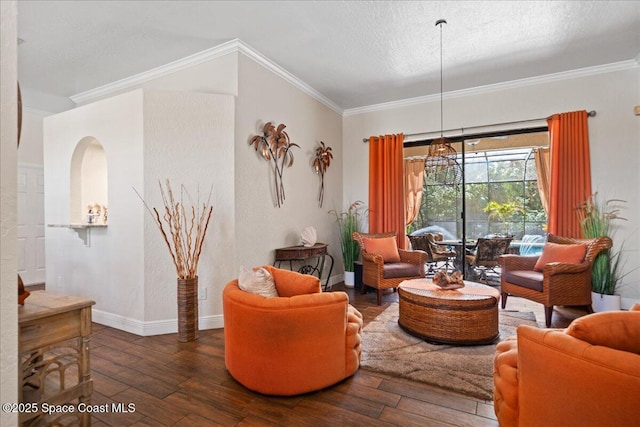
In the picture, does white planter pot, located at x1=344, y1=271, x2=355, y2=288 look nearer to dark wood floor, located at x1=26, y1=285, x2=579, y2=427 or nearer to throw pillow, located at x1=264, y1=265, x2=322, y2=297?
dark wood floor, located at x1=26, y1=285, x2=579, y2=427

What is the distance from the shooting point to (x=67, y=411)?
164 cm

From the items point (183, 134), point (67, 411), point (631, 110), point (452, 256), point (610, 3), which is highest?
point (610, 3)

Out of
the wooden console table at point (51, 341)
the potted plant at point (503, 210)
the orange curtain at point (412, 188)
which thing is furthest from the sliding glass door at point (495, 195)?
the wooden console table at point (51, 341)

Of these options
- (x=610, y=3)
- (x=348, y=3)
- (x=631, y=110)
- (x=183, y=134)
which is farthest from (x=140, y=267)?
(x=631, y=110)

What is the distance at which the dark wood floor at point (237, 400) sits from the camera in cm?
186

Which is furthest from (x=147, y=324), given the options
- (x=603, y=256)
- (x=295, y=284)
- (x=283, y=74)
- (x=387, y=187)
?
(x=603, y=256)

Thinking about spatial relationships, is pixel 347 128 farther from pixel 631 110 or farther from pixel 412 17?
pixel 631 110

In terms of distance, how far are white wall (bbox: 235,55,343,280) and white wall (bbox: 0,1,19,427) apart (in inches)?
102

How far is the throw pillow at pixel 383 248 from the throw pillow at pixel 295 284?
7.88 feet

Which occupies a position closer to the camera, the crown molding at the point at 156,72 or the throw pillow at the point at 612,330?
the throw pillow at the point at 612,330

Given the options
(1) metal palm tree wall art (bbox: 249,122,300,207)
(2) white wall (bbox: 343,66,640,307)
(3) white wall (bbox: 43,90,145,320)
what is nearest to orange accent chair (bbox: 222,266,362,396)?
(3) white wall (bbox: 43,90,145,320)

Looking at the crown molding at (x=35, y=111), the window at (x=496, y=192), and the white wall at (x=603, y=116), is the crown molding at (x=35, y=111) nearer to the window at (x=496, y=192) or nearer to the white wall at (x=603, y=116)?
the window at (x=496, y=192)

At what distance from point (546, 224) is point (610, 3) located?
110 inches

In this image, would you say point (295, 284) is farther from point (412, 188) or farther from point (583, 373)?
point (412, 188)
